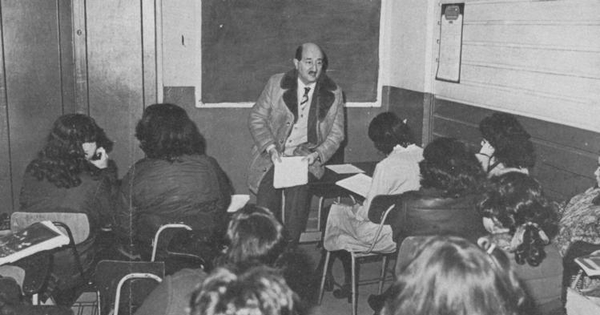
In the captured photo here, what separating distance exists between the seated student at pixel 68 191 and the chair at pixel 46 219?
9 centimetres

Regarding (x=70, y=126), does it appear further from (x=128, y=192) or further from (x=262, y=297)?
(x=262, y=297)

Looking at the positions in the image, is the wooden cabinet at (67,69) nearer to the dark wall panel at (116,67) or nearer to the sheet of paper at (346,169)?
the dark wall panel at (116,67)

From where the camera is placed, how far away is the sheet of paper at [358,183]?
414 cm

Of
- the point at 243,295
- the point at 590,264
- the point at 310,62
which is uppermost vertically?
the point at 310,62

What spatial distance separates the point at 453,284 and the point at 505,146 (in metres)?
2.54

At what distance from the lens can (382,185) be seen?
150 inches

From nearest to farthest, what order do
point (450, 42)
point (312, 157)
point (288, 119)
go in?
point (312, 157), point (288, 119), point (450, 42)

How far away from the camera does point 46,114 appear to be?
17.3 feet

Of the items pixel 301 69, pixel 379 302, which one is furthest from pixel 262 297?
pixel 301 69

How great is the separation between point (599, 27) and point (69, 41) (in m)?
3.73

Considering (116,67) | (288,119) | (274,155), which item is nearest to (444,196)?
(274,155)

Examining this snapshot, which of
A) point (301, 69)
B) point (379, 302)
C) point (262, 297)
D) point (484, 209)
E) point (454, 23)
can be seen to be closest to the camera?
point (262, 297)

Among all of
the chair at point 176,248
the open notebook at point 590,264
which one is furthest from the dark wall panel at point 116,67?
the open notebook at point 590,264

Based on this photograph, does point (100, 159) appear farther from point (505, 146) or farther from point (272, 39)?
point (505, 146)
